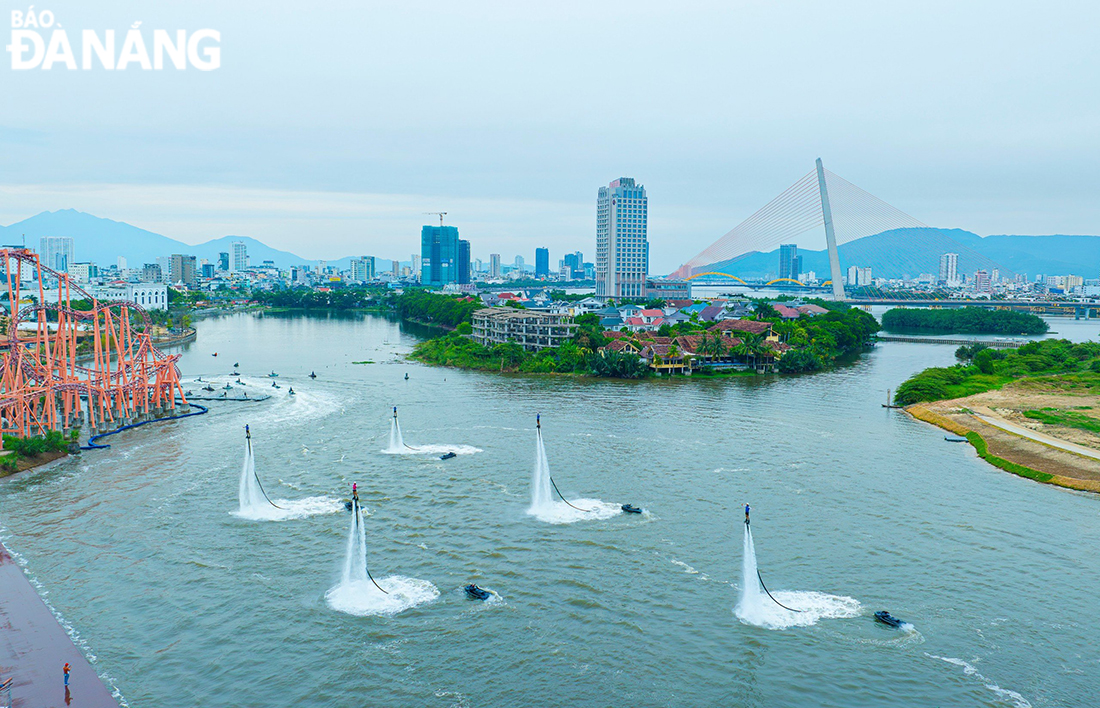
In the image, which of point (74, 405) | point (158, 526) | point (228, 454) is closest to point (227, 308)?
point (74, 405)

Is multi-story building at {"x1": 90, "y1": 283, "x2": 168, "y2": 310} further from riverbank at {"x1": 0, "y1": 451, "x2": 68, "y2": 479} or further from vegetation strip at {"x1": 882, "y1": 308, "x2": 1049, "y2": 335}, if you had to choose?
vegetation strip at {"x1": 882, "y1": 308, "x2": 1049, "y2": 335}

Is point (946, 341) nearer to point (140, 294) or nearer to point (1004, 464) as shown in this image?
point (1004, 464)

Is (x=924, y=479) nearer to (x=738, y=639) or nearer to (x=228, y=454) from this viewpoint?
(x=738, y=639)

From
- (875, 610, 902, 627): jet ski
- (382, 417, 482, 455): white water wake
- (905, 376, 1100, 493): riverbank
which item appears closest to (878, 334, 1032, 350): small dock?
(905, 376, 1100, 493): riverbank

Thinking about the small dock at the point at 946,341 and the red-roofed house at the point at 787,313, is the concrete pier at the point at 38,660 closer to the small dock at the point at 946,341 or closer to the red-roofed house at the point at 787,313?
the red-roofed house at the point at 787,313

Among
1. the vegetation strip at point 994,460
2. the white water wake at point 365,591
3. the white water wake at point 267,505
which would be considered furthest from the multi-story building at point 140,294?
the white water wake at point 365,591
